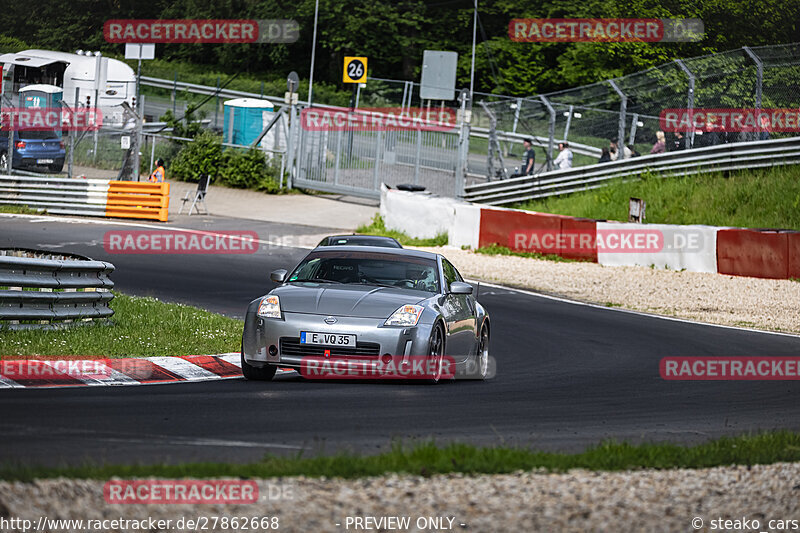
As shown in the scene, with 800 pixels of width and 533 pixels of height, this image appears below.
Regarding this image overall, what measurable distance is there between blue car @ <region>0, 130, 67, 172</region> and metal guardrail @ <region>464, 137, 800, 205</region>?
12.8 m

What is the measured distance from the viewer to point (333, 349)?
9703 mm

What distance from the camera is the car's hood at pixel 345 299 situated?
9.85m

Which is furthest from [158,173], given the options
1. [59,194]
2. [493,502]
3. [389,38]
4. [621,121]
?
[389,38]

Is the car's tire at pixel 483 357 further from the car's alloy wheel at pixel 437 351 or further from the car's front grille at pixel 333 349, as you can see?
the car's front grille at pixel 333 349

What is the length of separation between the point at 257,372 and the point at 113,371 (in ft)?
4.15

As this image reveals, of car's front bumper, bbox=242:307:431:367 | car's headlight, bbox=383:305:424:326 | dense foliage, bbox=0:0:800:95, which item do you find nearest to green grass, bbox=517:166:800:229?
car's headlight, bbox=383:305:424:326

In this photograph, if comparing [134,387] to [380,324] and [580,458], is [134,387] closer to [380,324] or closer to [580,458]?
[380,324]

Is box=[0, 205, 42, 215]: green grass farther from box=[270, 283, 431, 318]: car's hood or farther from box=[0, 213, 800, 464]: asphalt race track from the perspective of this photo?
box=[270, 283, 431, 318]: car's hood

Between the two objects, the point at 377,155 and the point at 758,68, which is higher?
the point at 758,68

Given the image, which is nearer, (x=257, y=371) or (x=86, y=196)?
(x=257, y=371)

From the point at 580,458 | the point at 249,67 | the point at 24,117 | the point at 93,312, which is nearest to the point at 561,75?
the point at 249,67

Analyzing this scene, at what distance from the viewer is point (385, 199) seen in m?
28.7

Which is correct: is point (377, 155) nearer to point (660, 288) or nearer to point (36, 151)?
point (36, 151)

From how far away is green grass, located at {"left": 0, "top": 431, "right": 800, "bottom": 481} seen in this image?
18.5ft
